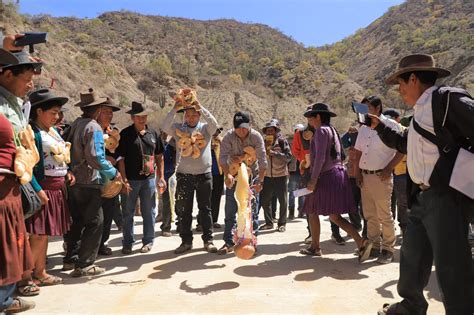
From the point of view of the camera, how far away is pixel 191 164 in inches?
243

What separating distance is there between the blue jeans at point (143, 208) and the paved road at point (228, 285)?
0.81 feet

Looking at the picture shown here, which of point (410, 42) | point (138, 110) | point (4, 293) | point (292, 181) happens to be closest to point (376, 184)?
point (138, 110)

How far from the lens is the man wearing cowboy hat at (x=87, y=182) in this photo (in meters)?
5.16

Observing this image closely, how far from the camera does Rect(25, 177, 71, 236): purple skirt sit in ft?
15.5

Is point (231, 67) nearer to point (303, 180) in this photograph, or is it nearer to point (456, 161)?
point (303, 180)

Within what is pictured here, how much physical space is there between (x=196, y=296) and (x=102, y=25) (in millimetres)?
68278

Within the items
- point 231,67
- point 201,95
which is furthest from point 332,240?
point 231,67

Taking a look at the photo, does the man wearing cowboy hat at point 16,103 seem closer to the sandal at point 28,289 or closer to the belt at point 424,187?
the sandal at point 28,289

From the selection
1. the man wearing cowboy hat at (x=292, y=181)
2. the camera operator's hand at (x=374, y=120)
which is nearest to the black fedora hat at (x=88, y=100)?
the camera operator's hand at (x=374, y=120)

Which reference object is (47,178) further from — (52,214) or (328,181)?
(328,181)

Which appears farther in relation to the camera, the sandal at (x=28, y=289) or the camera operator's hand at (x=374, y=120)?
the sandal at (x=28, y=289)

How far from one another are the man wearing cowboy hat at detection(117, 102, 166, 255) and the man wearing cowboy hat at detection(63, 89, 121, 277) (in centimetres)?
87

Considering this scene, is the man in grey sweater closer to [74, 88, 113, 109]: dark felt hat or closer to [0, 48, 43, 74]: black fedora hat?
[74, 88, 113, 109]: dark felt hat

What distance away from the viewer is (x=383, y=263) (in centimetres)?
561
